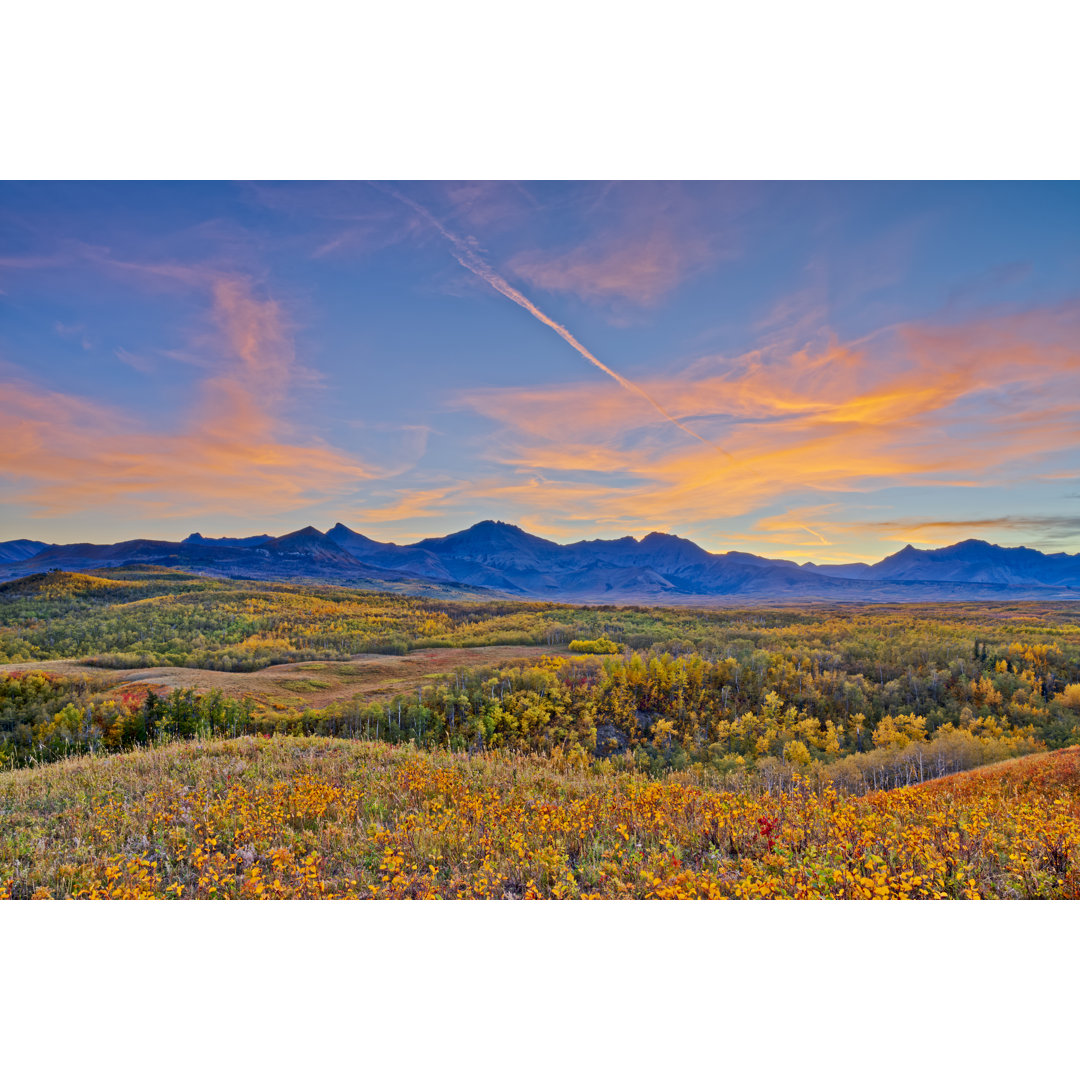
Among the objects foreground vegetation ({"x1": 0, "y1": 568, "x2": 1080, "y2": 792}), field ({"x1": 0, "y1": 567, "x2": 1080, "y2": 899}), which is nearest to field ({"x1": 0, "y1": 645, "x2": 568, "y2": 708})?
field ({"x1": 0, "y1": 567, "x2": 1080, "y2": 899})

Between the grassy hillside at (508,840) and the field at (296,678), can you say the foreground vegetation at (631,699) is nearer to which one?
the field at (296,678)

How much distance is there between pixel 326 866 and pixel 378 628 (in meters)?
94.0

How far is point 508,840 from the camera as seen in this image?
6605 millimetres

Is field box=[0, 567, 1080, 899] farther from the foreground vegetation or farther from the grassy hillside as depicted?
the foreground vegetation

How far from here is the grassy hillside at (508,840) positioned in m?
5.73

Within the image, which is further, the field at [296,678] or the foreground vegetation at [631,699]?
the field at [296,678]

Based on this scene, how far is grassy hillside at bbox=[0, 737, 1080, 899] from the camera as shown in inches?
225

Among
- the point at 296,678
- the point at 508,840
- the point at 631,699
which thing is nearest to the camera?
the point at 508,840

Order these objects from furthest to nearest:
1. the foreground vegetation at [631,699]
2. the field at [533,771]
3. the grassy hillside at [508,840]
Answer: the foreground vegetation at [631,699]
the field at [533,771]
the grassy hillside at [508,840]

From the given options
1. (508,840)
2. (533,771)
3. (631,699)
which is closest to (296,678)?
(631,699)

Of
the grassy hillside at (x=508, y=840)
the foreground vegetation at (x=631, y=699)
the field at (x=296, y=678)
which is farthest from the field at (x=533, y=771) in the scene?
the field at (x=296, y=678)

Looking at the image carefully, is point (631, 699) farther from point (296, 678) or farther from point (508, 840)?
point (508, 840)

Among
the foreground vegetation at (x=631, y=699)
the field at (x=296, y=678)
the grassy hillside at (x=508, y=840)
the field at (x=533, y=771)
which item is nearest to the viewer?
the grassy hillside at (x=508, y=840)

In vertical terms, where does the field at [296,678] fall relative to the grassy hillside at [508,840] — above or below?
below
